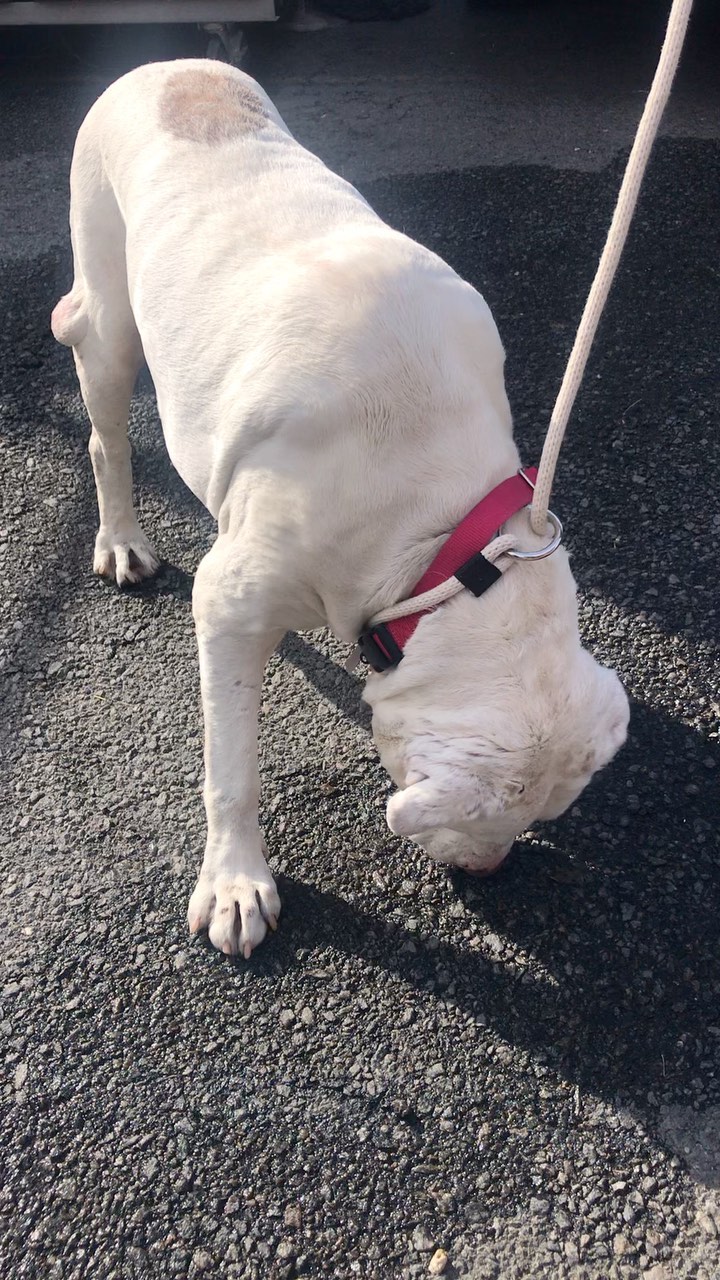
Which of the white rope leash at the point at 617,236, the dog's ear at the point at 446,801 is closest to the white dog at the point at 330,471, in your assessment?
the dog's ear at the point at 446,801

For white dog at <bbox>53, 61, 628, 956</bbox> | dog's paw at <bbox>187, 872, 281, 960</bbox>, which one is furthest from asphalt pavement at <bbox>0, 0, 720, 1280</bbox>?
white dog at <bbox>53, 61, 628, 956</bbox>

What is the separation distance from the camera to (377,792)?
301 centimetres

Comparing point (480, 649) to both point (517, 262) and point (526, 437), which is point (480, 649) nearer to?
point (526, 437)

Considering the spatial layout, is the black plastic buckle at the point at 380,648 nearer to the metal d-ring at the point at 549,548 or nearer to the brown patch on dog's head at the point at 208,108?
the metal d-ring at the point at 549,548

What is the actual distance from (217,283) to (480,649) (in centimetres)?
130

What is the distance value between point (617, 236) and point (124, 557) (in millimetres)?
2316

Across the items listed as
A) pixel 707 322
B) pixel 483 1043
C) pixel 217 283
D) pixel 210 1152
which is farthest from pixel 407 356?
pixel 707 322

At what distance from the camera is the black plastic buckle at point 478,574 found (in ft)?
6.63

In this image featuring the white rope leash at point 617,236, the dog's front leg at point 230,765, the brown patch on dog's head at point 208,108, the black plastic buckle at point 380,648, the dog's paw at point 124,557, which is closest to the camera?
the white rope leash at point 617,236

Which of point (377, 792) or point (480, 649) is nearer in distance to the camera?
point (480, 649)

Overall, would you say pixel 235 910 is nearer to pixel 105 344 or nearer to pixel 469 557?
pixel 469 557

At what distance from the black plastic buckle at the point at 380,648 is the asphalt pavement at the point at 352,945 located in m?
0.87

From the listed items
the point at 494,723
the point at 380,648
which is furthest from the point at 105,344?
the point at 494,723

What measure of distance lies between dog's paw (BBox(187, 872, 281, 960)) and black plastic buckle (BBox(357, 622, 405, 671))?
0.84 meters
